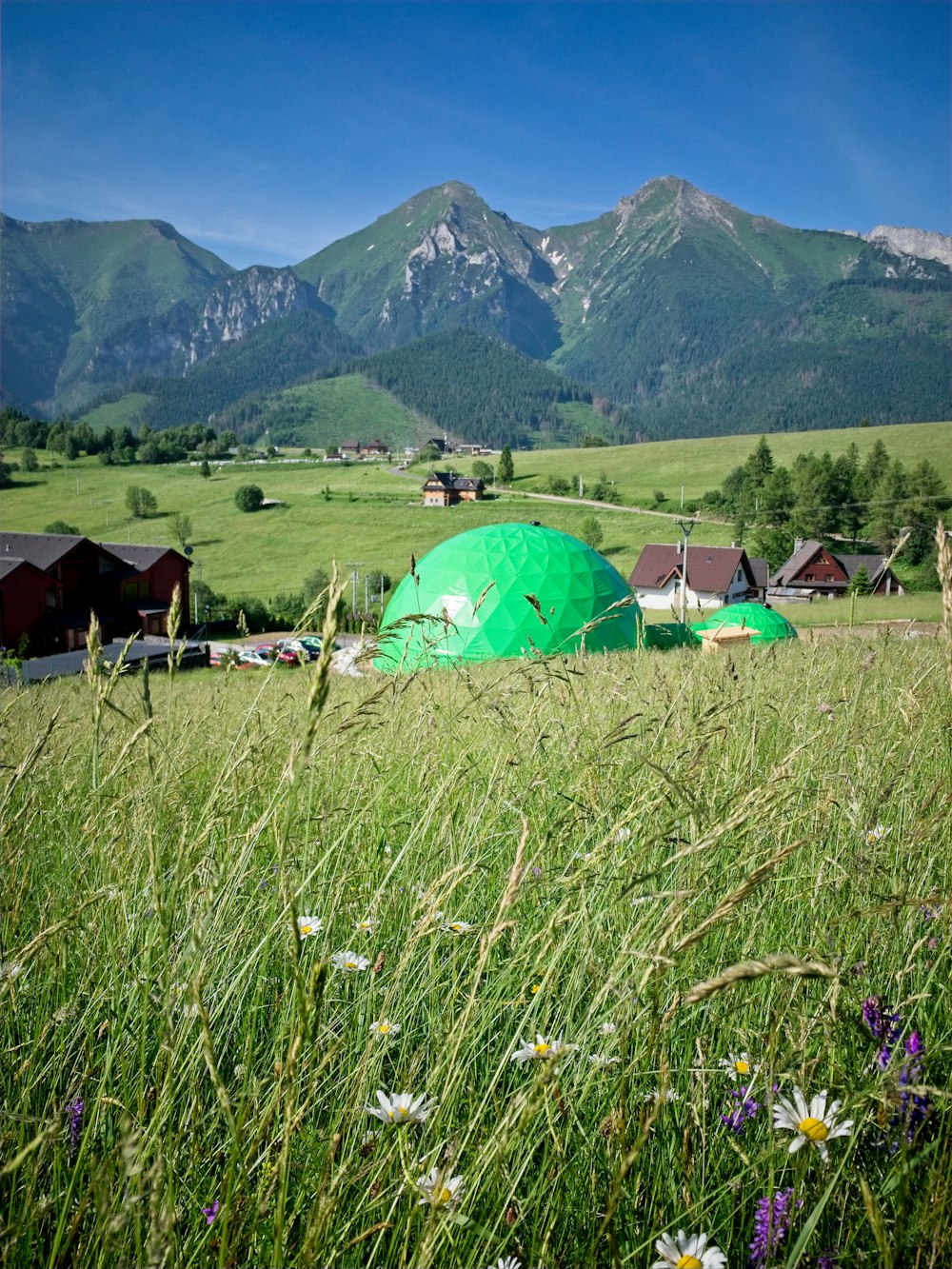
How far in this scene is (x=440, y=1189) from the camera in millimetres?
1026

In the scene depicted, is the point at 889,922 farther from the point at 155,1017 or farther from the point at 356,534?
the point at 356,534

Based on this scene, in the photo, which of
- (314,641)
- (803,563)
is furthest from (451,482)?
(314,641)

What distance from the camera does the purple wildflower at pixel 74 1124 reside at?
1.41m

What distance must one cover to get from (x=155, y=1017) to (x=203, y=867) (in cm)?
33

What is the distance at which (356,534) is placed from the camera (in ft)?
279

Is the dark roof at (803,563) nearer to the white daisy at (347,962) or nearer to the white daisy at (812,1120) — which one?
the white daisy at (347,962)

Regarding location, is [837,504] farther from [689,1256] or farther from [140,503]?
[689,1256]

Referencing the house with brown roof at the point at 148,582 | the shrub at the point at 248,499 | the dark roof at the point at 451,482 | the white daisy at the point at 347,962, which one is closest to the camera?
the white daisy at the point at 347,962

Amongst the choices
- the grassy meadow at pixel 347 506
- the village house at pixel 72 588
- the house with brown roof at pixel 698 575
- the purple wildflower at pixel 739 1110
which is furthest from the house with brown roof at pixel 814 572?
the purple wildflower at pixel 739 1110

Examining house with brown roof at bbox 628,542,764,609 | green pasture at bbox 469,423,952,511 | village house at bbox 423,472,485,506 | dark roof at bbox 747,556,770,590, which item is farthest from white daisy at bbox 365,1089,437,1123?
village house at bbox 423,472,485,506

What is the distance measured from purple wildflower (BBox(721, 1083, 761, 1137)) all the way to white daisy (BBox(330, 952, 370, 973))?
737 mm

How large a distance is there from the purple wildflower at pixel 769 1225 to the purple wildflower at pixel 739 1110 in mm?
145

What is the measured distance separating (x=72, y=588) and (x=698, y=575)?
40.7 metres

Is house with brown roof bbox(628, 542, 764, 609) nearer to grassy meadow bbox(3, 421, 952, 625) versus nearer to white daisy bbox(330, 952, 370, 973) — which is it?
grassy meadow bbox(3, 421, 952, 625)
